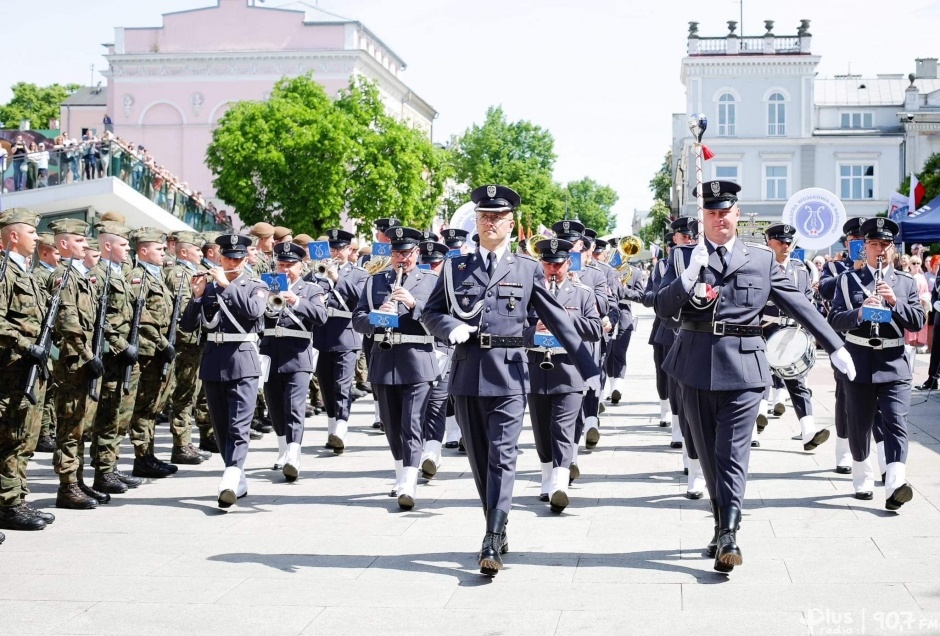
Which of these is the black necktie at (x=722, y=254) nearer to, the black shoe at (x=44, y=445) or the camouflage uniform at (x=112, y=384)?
the camouflage uniform at (x=112, y=384)

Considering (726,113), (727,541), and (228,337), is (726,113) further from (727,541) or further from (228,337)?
(727,541)

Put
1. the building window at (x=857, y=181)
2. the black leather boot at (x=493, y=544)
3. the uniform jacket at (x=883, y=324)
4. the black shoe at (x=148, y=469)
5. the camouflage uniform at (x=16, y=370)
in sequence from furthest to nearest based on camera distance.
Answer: the building window at (x=857, y=181) < the black shoe at (x=148, y=469) < the uniform jacket at (x=883, y=324) < the camouflage uniform at (x=16, y=370) < the black leather boot at (x=493, y=544)

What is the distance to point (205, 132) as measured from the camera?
65.3m

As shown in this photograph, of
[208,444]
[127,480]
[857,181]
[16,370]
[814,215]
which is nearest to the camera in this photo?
[16,370]

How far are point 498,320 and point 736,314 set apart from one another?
4.76ft

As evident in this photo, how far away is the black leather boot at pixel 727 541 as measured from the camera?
6.98m

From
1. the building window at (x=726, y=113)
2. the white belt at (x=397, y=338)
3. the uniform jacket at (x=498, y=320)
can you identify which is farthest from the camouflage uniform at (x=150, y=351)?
the building window at (x=726, y=113)

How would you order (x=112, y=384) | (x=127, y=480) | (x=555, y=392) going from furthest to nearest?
(x=127, y=480) < (x=112, y=384) < (x=555, y=392)

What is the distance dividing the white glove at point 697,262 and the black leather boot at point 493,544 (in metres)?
1.81

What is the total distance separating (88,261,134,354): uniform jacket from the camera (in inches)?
408

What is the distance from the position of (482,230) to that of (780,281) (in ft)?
6.06

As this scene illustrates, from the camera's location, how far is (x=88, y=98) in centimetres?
8638

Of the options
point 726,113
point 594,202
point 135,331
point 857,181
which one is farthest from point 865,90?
point 135,331

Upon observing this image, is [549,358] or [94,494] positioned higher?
[549,358]
